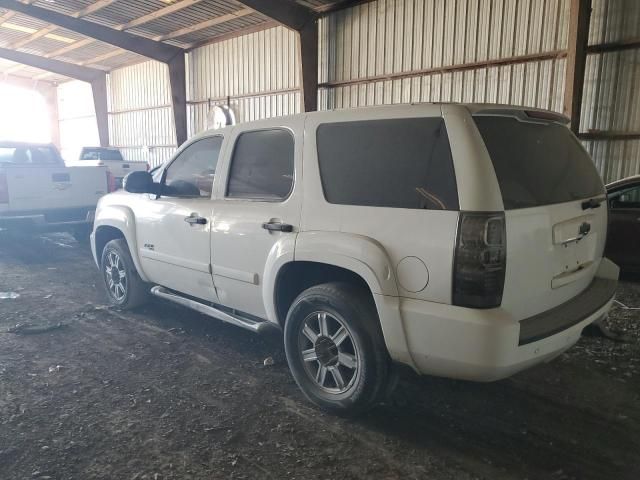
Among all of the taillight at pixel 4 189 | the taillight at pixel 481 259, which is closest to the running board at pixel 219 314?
the taillight at pixel 481 259

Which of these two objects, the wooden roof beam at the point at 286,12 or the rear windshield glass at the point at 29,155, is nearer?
the rear windshield glass at the point at 29,155

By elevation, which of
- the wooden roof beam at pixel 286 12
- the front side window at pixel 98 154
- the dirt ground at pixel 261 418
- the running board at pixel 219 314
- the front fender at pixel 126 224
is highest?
the wooden roof beam at pixel 286 12

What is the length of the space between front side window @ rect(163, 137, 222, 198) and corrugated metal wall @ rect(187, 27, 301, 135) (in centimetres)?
970

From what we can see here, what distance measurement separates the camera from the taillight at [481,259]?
7.80 feet

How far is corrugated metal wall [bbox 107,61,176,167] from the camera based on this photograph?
19188 millimetres

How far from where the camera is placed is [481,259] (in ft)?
7.79

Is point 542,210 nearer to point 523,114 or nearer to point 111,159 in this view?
point 523,114

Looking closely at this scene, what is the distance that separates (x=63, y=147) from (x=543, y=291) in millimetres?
29962

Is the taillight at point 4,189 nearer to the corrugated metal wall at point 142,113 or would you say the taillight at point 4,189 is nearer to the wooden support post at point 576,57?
the wooden support post at point 576,57

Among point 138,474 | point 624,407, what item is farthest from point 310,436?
point 624,407

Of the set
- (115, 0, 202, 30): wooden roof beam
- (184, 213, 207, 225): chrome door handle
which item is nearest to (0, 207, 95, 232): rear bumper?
(184, 213, 207, 225): chrome door handle

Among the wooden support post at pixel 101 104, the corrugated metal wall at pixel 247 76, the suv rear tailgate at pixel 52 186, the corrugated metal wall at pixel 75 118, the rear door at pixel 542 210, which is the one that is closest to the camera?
the rear door at pixel 542 210

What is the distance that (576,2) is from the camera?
8.04 meters

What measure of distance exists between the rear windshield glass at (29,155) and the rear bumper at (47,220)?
114cm
